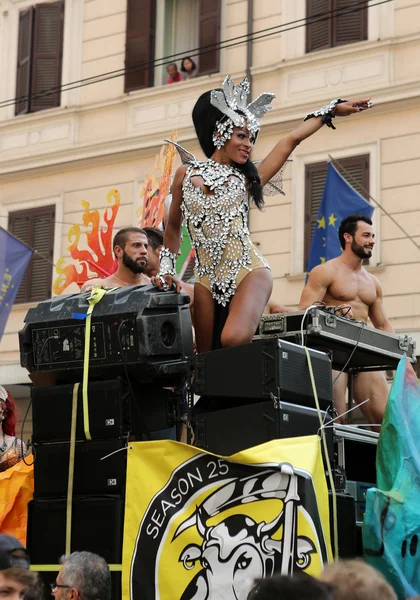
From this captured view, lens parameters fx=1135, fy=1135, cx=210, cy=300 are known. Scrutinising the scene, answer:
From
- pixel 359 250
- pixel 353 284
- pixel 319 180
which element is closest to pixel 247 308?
pixel 353 284

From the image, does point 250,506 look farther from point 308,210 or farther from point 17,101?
point 17,101

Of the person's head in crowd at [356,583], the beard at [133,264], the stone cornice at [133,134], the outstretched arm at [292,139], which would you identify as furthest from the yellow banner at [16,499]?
the stone cornice at [133,134]

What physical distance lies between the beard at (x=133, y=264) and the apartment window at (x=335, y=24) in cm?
854

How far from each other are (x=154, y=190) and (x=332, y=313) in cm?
445

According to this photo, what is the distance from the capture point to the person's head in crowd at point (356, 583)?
3057 millimetres

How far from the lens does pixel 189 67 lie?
16.0 m

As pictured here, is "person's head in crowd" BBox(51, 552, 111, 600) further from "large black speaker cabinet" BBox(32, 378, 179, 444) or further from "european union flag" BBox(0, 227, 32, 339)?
"european union flag" BBox(0, 227, 32, 339)

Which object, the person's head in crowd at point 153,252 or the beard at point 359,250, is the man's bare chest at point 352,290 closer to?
the beard at point 359,250

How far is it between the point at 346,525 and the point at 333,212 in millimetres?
7830

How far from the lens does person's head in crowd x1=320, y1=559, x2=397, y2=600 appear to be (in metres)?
3.06

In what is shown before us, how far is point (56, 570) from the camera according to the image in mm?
5309

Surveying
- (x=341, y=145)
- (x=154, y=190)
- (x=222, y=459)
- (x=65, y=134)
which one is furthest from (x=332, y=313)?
(x=65, y=134)

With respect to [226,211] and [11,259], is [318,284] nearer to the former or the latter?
[226,211]

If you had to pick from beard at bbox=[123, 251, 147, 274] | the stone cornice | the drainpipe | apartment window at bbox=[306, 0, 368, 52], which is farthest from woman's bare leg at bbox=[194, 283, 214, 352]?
the drainpipe
